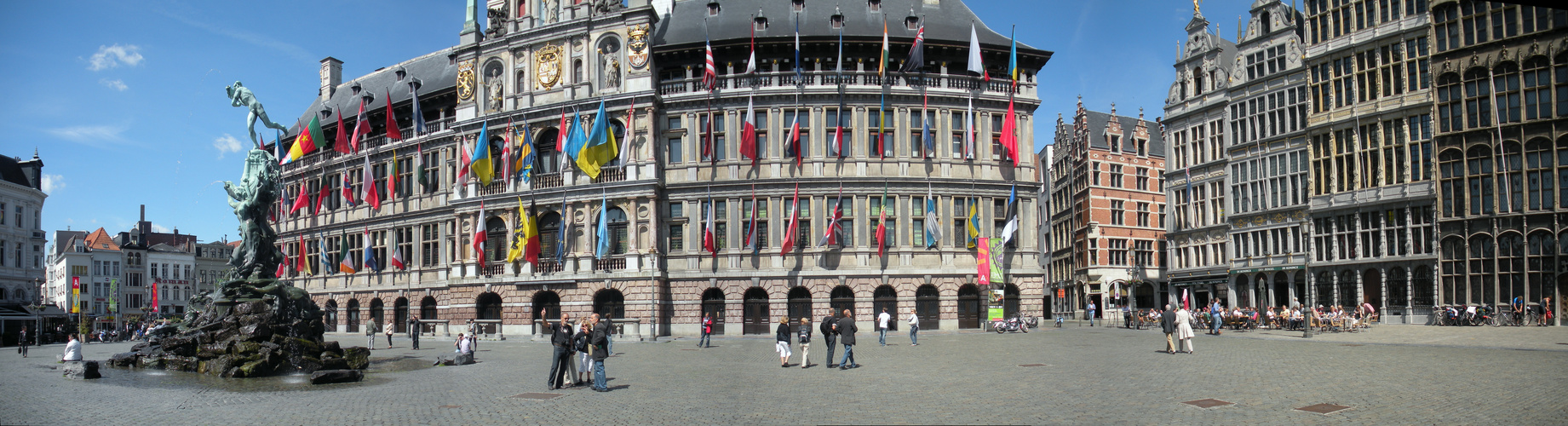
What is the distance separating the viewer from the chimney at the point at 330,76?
72.0 metres

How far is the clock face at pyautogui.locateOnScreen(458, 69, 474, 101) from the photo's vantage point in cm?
5338

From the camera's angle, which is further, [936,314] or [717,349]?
[936,314]

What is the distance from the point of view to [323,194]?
2367 inches

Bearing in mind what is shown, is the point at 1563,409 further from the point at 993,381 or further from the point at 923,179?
the point at 923,179

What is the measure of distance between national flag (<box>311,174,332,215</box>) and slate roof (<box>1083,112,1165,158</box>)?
→ 51.5m

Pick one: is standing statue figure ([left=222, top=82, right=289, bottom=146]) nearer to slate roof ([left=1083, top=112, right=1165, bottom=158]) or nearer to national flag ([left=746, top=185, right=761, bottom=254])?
national flag ([left=746, top=185, right=761, bottom=254])

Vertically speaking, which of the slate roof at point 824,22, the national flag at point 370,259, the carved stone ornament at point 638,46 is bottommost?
the national flag at point 370,259

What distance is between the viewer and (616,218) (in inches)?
1898

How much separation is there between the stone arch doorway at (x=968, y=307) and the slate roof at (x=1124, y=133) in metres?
29.0

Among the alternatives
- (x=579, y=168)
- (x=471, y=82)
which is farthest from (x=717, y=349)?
(x=471, y=82)

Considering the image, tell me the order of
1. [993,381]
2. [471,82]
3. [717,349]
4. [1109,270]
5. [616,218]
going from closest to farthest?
[993,381] < [717,349] < [616,218] < [471,82] < [1109,270]

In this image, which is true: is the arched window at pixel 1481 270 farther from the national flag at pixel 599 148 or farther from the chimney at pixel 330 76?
the chimney at pixel 330 76

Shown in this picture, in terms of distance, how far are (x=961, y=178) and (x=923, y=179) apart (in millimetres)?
2142

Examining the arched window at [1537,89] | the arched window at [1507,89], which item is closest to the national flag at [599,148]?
the arched window at [1507,89]
